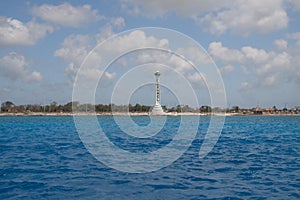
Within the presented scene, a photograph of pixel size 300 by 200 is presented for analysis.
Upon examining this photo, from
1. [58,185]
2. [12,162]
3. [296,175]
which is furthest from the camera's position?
[12,162]

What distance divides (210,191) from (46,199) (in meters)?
6.31

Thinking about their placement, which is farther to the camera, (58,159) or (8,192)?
(58,159)

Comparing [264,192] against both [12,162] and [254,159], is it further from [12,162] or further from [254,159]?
[12,162]

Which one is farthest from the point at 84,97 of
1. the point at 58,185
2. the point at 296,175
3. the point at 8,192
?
the point at 296,175

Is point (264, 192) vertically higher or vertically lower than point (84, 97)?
lower

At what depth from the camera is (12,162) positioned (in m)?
24.5

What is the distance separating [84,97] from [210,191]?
23.2ft

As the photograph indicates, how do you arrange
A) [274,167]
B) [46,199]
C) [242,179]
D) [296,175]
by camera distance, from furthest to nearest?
1. [274,167]
2. [296,175]
3. [242,179]
4. [46,199]

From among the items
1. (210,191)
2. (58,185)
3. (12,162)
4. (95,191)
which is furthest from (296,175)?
(12,162)

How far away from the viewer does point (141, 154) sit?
28375 mm

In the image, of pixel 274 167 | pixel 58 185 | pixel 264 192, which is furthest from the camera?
pixel 274 167

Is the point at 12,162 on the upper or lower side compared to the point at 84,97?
lower

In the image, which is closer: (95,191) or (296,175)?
(95,191)

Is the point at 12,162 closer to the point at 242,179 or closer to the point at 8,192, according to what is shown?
the point at 8,192
